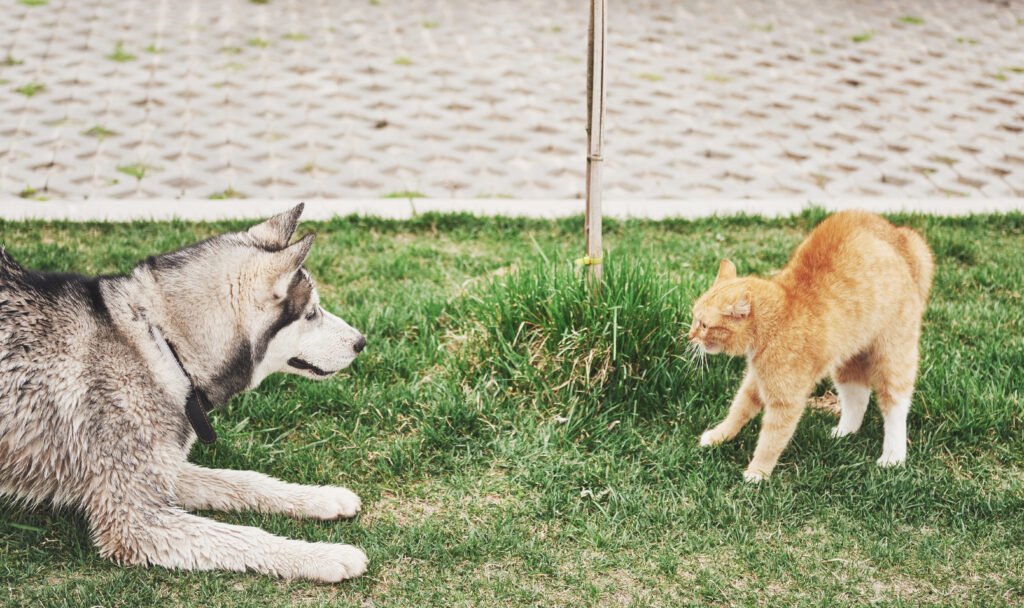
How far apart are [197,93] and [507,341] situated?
16.1ft

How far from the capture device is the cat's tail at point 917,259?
4199mm

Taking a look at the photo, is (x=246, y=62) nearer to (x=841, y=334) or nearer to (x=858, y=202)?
(x=858, y=202)

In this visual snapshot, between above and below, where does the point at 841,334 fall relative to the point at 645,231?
above

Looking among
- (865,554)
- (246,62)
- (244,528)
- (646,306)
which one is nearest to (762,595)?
(865,554)

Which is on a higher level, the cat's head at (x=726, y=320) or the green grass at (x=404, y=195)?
the cat's head at (x=726, y=320)

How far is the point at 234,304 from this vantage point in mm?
3627

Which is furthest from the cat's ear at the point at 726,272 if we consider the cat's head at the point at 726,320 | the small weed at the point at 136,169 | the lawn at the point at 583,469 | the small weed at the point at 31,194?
the small weed at the point at 31,194

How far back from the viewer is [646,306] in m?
4.50

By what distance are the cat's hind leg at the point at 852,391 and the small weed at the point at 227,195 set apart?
4280mm

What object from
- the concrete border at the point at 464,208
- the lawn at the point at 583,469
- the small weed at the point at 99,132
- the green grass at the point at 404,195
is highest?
the small weed at the point at 99,132

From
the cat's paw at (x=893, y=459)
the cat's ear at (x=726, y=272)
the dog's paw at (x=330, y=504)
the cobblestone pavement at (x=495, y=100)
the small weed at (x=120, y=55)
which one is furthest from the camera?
the small weed at (x=120, y=55)

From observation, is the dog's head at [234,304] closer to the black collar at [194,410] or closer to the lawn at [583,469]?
the black collar at [194,410]

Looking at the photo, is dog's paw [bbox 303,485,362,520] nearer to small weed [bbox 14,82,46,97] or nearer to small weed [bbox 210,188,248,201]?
small weed [bbox 210,188,248,201]

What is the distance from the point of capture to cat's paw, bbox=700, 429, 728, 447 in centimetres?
423
